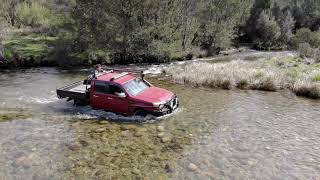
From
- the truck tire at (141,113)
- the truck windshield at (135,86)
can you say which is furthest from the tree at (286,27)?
the truck tire at (141,113)

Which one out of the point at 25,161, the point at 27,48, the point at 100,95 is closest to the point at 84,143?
the point at 25,161

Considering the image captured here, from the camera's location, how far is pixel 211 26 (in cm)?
4912

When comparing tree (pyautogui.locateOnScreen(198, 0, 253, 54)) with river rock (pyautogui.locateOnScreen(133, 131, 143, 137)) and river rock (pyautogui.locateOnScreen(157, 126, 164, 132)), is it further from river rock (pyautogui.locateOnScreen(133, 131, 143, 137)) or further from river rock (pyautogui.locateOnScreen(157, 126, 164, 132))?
river rock (pyautogui.locateOnScreen(133, 131, 143, 137))

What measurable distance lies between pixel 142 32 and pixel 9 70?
13305 mm

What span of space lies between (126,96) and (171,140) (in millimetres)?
3572

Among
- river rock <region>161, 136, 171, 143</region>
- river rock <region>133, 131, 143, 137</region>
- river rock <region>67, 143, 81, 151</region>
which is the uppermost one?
river rock <region>133, 131, 143, 137</region>

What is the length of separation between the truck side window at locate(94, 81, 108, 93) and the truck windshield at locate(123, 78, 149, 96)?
3.38 feet

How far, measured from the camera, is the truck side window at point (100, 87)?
18.0m

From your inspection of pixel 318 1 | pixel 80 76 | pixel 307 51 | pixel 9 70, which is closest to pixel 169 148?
pixel 80 76

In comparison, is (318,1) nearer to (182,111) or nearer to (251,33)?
(251,33)

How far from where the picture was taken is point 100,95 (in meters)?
18.2

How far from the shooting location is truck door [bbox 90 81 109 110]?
1805 centimetres

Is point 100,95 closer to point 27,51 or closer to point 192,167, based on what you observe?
point 192,167

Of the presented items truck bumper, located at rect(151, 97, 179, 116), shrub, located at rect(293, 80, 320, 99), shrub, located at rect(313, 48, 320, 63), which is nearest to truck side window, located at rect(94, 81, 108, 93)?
truck bumper, located at rect(151, 97, 179, 116)
